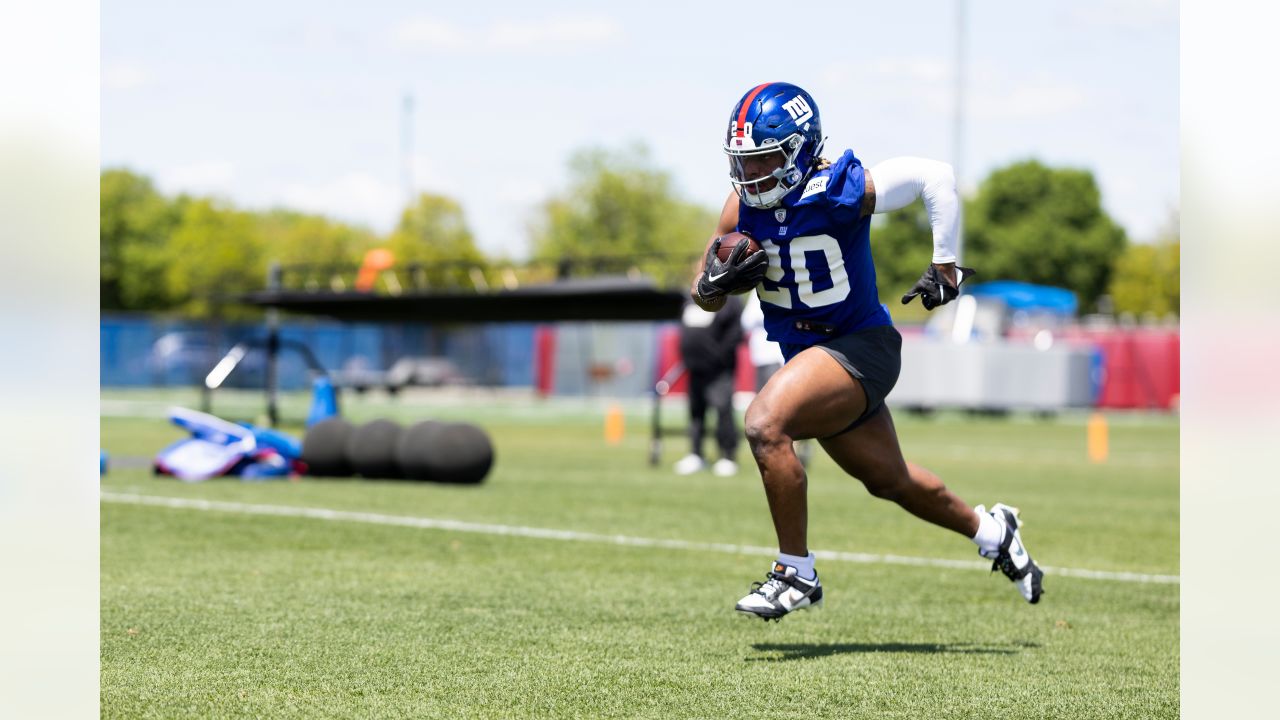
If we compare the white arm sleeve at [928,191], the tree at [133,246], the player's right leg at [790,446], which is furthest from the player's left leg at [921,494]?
the tree at [133,246]

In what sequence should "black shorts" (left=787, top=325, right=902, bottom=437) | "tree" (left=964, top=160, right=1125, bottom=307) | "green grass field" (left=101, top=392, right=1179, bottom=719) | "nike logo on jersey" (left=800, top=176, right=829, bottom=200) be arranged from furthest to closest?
"tree" (left=964, top=160, right=1125, bottom=307) → "black shorts" (left=787, top=325, right=902, bottom=437) → "nike logo on jersey" (left=800, top=176, right=829, bottom=200) → "green grass field" (left=101, top=392, right=1179, bottom=719)

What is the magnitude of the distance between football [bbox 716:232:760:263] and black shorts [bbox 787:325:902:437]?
0.51 metres

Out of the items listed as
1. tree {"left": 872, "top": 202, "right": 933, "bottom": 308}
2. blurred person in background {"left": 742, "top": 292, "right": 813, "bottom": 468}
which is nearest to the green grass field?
blurred person in background {"left": 742, "top": 292, "right": 813, "bottom": 468}

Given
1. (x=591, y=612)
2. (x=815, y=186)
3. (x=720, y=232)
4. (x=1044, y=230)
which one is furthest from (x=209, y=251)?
(x=815, y=186)

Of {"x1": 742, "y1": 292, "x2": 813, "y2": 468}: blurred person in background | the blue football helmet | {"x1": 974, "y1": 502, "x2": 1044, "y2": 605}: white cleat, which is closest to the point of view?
the blue football helmet

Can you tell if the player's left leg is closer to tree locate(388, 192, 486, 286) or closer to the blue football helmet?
the blue football helmet

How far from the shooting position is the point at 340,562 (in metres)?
8.01

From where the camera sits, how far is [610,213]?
223 ft

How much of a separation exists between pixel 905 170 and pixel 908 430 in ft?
71.8

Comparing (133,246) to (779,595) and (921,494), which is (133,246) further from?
(779,595)

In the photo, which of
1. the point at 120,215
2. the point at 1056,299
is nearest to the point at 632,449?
the point at 1056,299

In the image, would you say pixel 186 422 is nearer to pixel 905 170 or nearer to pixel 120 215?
pixel 905 170

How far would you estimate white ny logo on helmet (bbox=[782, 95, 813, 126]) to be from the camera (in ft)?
18.4
